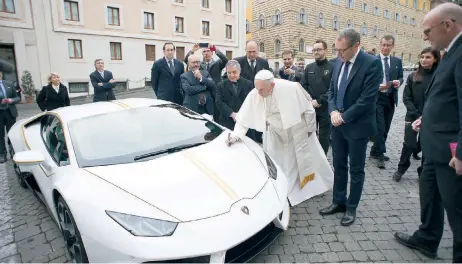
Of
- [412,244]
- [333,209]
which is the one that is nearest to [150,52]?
[333,209]

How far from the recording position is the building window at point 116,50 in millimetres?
23803

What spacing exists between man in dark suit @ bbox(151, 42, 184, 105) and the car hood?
11.6 ft

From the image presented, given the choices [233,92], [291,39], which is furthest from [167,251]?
[291,39]

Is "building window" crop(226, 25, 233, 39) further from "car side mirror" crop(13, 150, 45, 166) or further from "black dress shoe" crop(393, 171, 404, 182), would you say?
"car side mirror" crop(13, 150, 45, 166)

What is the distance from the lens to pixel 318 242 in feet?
8.93

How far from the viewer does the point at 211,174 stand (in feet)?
8.01

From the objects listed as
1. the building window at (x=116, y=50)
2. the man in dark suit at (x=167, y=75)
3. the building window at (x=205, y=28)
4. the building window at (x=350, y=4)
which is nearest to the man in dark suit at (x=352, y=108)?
the man in dark suit at (x=167, y=75)

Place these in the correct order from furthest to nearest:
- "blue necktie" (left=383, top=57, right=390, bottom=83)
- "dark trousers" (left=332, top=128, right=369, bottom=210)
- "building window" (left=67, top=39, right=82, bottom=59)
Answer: "building window" (left=67, top=39, right=82, bottom=59) < "blue necktie" (left=383, top=57, right=390, bottom=83) < "dark trousers" (left=332, top=128, right=369, bottom=210)

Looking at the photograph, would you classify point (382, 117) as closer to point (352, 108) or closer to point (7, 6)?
point (352, 108)

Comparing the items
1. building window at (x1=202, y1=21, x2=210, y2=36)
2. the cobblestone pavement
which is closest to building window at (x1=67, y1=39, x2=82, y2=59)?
building window at (x1=202, y1=21, x2=210, y2=36)

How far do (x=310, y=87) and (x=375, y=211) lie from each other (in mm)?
2172

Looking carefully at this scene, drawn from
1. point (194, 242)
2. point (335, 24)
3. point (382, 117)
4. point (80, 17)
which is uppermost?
point (335, 24)

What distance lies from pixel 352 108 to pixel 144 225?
83.3 inches

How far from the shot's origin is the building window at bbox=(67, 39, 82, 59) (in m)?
21.7
